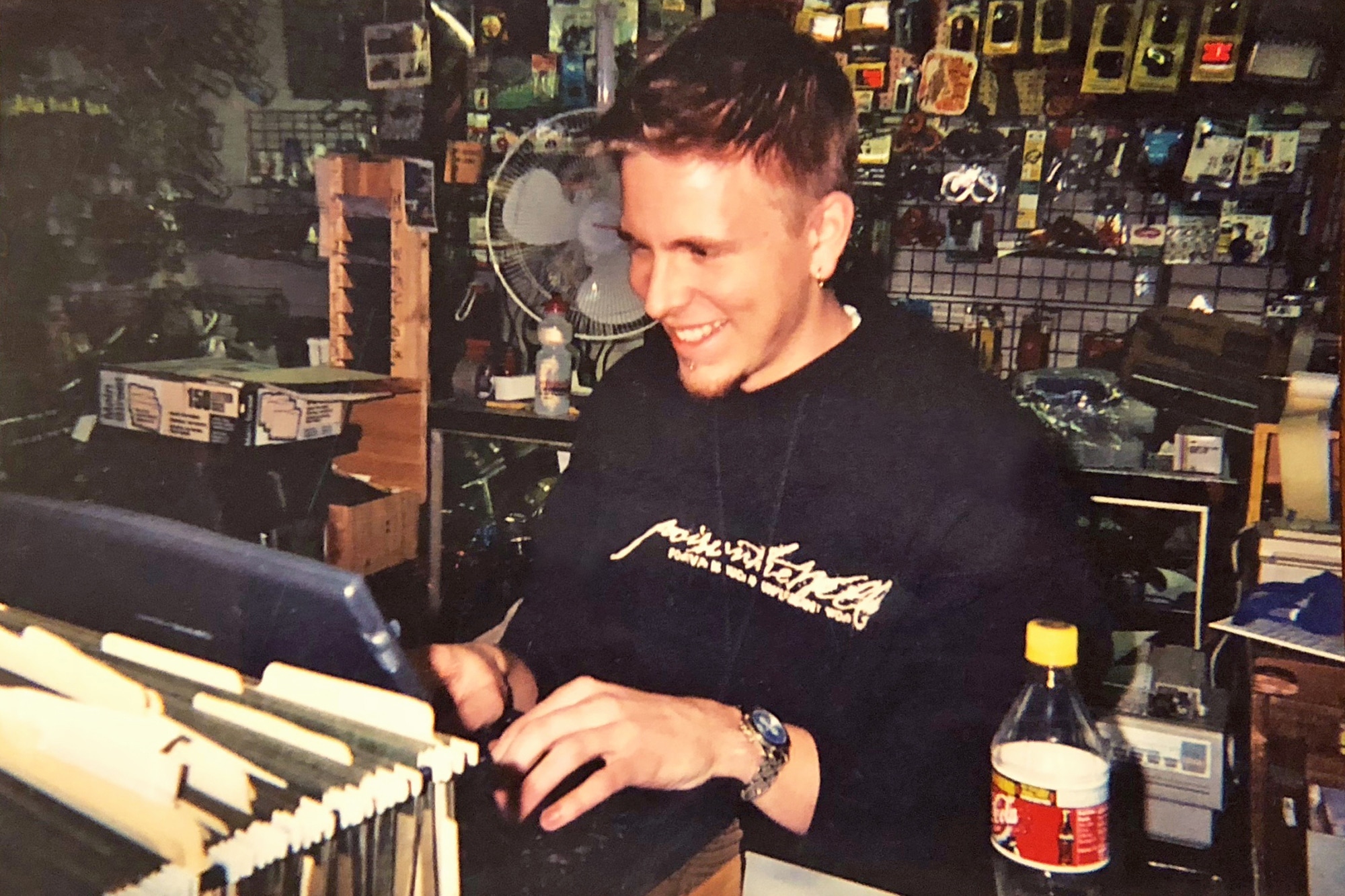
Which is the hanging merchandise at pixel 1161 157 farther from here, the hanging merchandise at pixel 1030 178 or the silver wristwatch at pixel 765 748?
the silver wristwatch at pixel 765 748

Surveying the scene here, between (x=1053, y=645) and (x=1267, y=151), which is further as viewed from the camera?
(x=1267, y=151)

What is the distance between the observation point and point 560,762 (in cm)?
72

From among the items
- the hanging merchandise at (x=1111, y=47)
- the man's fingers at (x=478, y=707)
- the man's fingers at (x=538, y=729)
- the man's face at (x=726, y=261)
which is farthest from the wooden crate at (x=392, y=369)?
the hanging merchandise at (x=1111, y=47)

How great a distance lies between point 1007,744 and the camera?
86 cm

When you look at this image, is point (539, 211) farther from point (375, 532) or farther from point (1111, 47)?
point (1111, 47)

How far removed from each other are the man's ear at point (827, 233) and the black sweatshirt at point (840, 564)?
78 millimetres

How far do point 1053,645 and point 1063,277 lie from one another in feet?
2.37

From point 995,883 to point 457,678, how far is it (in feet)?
1.77

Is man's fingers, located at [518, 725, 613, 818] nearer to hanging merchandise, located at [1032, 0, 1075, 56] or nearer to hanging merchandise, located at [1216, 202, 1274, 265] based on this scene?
hanging merchandise, located at [1032, 0, 1075, 56]

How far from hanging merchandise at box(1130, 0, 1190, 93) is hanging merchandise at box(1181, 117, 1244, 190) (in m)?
0.08

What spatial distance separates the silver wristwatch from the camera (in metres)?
0.87

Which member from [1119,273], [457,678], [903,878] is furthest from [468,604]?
[1119,273]

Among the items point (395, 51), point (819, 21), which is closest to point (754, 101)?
point (819, 21)

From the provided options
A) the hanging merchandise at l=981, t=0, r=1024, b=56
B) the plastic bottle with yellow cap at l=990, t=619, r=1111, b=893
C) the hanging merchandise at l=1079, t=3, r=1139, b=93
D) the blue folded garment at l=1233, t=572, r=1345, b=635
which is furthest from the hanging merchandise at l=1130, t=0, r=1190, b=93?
the plastic bottle with yellow cap at l=990, t=619, r=1111, b=893
